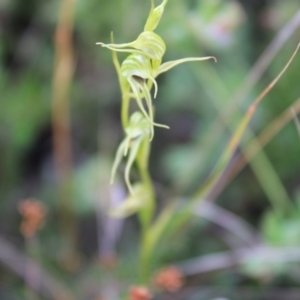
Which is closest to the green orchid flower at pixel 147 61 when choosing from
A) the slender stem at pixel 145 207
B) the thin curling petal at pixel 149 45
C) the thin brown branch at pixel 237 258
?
the thin curling petal at pixel 149 45

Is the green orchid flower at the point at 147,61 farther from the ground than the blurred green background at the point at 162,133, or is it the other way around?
the blurred green background at the point at 162,133

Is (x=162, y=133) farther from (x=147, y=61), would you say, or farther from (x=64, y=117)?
(x=147, y=61)

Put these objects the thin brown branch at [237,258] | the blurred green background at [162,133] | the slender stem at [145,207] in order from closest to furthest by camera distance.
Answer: the slender stem at [145,207]
the thin brown branch at [237,258]
the blurred green background at [162,133]

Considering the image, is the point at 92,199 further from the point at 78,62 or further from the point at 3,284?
the point at 78,62

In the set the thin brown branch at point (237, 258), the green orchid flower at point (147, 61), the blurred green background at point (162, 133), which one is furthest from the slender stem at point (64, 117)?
the green orchid flower at point (147, 61)

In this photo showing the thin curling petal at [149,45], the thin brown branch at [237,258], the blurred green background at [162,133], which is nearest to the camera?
the thin curling petal at [149,45]

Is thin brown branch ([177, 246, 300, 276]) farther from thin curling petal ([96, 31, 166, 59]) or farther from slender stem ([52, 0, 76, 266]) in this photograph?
thin curling petal ([96, 31, 166, 59])

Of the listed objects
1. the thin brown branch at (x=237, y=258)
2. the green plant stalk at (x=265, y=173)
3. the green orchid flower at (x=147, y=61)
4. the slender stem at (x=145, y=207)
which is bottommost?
the green orchid flower at (x=147, y=61)

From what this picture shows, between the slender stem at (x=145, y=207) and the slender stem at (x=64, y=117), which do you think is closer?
the slender stem at (x=145, y=207)

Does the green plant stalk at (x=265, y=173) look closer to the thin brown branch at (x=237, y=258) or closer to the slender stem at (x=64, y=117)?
the thin brown branch at (x=237, y=258)

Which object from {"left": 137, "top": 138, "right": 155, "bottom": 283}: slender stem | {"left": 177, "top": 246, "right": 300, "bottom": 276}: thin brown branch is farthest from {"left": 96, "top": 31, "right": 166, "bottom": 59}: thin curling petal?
{"left": 177, "top": 246, "right": 300, "bottom": 276}: thin brown branch

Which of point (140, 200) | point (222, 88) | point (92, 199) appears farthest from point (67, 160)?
point (140, 200)

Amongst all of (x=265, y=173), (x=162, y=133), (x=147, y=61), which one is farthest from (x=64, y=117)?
(x=147, y=61)
